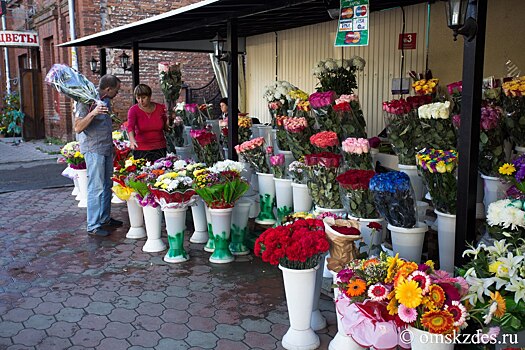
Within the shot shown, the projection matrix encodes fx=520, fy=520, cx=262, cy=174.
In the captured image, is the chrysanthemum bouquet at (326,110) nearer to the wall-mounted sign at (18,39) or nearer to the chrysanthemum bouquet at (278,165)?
the chrysanthemum bouquet at (278,165)

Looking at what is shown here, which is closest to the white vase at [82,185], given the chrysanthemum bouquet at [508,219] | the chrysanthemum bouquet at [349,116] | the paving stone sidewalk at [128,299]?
the paving stone sidewalk at [128,299]

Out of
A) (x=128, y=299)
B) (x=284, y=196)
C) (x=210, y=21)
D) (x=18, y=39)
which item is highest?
(x=18, y=39)

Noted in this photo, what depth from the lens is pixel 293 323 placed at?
329 centimetres

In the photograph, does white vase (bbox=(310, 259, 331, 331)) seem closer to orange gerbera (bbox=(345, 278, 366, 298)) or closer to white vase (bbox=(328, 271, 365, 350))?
white vase (bbox=(328, 271, 365, 350))

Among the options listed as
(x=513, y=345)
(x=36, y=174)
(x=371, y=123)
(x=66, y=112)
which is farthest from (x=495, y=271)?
(x=66, y=112)

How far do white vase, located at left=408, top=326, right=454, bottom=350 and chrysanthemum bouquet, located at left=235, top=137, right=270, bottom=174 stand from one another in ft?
10.6

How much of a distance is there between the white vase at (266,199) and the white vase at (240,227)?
1.31 ft

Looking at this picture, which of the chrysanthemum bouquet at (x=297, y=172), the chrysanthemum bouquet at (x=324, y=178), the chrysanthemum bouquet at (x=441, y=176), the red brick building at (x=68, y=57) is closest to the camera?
the chrysanthemum bouquet at (x=441, y=176)

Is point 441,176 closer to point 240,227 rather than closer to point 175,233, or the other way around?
point 240,227

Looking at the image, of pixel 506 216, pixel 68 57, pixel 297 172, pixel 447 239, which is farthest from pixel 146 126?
pixel 68 57

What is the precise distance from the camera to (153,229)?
5258 mm

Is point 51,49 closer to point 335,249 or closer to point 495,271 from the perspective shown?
point 335,249

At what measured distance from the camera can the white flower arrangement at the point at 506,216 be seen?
263cm

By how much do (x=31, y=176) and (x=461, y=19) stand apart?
368 inches
